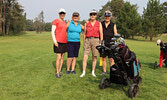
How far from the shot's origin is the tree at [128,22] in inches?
1731

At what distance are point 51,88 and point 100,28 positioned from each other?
269 cm

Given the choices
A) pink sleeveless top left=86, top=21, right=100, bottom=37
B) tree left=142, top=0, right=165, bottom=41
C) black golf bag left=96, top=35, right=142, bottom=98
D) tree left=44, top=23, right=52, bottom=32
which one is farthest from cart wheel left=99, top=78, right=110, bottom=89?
tree left=44, top=23, right=52, bottom=32

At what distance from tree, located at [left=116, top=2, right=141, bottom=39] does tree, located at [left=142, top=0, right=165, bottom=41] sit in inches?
218

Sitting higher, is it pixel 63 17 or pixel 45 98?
pixel 63 17

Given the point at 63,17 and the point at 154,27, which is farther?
the point at 154,27

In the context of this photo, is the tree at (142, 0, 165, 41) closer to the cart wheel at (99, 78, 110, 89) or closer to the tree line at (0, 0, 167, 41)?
the tree line at (0, 0, 167, 41)

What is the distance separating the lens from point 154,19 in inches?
1483

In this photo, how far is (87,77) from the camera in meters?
5.42

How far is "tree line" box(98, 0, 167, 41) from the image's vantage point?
3741 cm

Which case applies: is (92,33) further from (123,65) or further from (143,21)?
(143,21)

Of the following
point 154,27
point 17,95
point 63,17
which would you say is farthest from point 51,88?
point 154,27

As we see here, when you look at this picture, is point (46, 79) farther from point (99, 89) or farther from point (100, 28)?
point (100, 28)

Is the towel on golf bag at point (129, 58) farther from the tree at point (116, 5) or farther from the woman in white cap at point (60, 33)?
the tree at point (116, 5)

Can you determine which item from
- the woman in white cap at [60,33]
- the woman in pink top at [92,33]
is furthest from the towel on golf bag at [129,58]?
the woman in white cap at [60,33]
